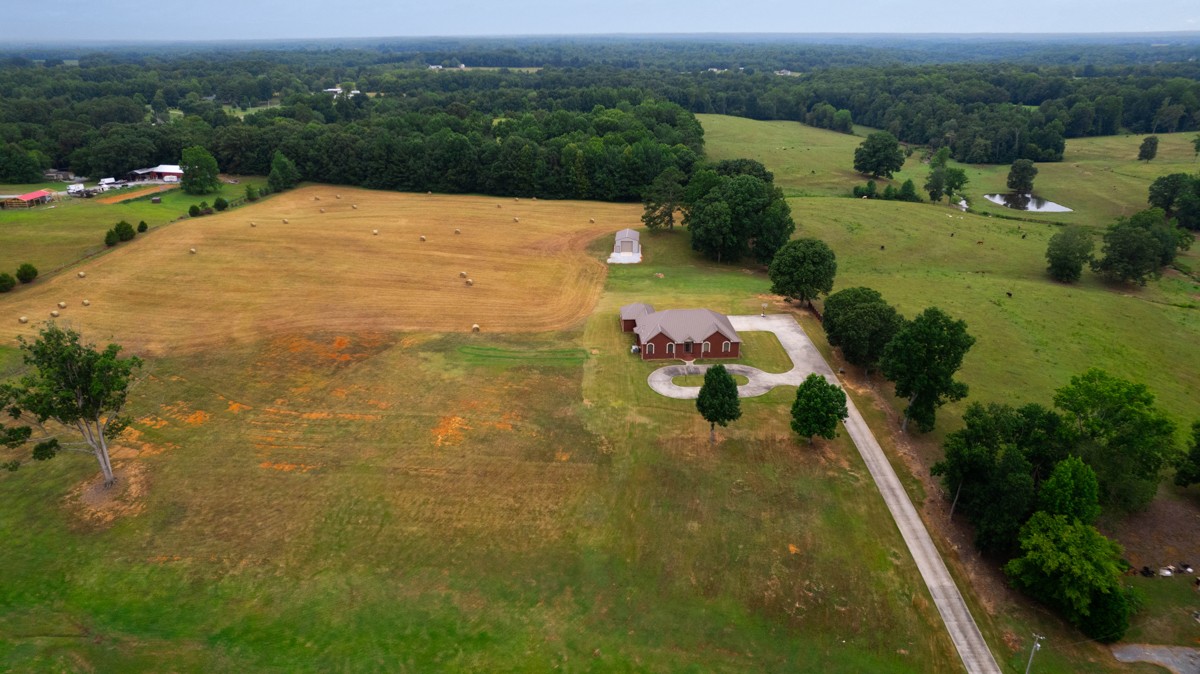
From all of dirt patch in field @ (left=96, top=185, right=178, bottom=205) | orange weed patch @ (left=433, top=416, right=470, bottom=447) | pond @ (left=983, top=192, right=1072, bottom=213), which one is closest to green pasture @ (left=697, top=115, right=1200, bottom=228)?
pond @ (left=983, top=192, right=1072, bottom=213)

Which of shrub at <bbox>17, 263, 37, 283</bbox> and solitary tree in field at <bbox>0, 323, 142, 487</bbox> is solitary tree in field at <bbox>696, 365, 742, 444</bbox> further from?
shrub at <bbox>17, 263, 37, 283</bbox>

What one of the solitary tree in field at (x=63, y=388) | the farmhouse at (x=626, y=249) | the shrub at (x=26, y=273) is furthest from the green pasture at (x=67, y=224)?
the farmhouse at (x=626, y=249)

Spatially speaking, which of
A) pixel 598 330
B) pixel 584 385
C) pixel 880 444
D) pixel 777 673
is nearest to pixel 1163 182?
pixel 880 444

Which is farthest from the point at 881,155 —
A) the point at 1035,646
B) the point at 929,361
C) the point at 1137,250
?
the point at 1035,646

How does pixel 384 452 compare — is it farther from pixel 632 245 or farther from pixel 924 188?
pixel 924 188

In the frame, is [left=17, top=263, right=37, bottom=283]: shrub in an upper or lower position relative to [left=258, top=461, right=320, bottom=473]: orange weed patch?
upper
